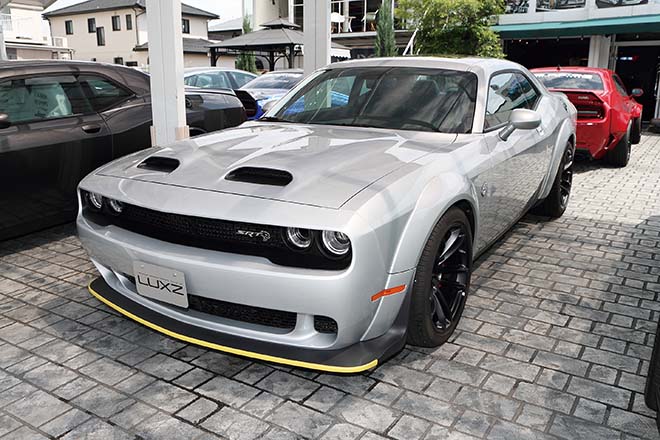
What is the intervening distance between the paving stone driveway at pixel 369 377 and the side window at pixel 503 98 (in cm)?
112

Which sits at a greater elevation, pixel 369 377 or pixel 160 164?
pixel 160 164

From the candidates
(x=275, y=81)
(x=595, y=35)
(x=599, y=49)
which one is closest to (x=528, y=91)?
(x=275, y=81)

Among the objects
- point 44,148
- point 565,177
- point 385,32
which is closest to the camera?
point 44,148

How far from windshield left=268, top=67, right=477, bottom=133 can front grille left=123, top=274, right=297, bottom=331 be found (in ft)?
5.12

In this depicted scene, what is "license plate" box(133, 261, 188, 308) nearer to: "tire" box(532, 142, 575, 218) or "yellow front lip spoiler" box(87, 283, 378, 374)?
"yellow front lip spoiler" box(87, 283, 378, 374)

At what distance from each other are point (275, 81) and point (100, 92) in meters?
6.30

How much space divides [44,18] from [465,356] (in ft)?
198

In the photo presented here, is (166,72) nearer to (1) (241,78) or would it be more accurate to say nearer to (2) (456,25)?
(1) (241,78)

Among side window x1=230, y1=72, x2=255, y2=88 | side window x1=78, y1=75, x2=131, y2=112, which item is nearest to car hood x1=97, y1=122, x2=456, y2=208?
side window x1=78, y1=75, x2=131, y2=112

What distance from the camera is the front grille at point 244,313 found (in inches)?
99.2

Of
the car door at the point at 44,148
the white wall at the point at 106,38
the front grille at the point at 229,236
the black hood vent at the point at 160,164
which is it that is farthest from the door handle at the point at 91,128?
the white wall at the point at 106,38

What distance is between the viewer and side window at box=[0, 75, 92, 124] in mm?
4434

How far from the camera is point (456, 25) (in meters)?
20.3

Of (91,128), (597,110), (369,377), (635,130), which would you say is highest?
(91,128)
